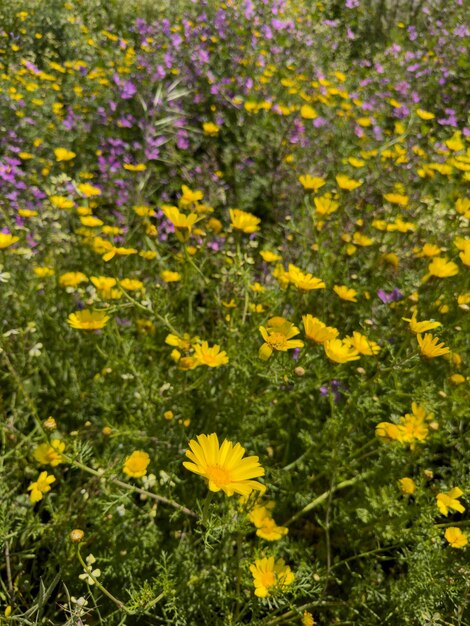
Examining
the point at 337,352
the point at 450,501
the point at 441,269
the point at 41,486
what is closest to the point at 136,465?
the point at 41,486

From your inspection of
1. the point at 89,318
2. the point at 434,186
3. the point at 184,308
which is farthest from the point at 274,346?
the point at 434,186

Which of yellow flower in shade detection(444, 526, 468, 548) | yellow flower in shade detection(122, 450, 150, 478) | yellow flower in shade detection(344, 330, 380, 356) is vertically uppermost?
yellow flower in shade detection(344, 330, 380, 356)

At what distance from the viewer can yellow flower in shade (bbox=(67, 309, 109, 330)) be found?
1.66 meters

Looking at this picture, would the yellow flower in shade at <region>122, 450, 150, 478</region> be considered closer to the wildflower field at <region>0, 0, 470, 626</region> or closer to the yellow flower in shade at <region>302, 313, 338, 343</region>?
the wildflower field at <region>0, 0, 470, 626</region>

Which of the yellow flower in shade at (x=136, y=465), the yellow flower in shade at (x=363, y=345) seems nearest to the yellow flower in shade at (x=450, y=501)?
the yellow flower in shade at (x=363, y=345)

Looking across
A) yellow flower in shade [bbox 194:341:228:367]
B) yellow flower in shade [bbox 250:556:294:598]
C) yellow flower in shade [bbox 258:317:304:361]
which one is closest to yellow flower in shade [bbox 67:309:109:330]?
yellow flower in shade [bbox 194:341:228:367]

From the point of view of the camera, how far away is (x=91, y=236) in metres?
2.33

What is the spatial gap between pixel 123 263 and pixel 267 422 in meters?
1.02

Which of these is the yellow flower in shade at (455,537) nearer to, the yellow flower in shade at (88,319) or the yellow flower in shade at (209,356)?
the yellow flower in shade at (209,356)

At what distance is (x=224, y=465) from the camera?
1116 millimetres

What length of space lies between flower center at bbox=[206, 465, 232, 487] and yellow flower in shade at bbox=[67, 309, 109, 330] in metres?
0.74

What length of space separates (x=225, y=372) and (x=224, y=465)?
0.78 metres

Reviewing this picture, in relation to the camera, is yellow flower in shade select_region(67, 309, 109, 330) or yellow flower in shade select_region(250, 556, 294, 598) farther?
yellow flower in shade select_region(67, 309, 109, 330)

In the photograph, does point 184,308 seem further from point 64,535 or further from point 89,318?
point 64,535
